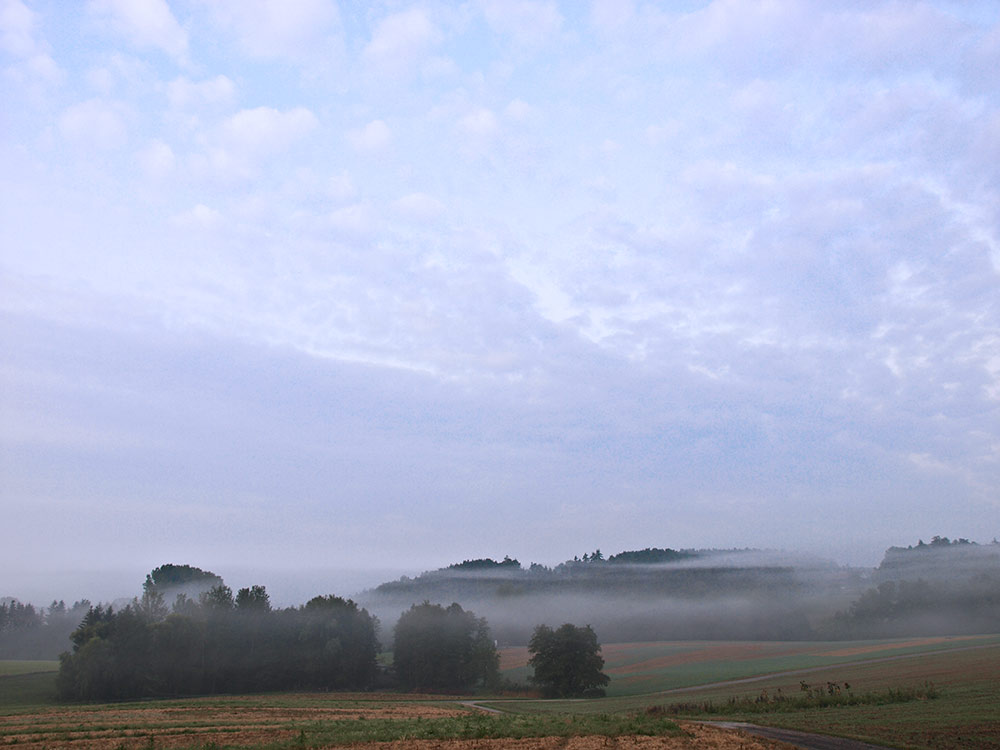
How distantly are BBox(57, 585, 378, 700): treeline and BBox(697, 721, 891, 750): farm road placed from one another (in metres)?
75.2

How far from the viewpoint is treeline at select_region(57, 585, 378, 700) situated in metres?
80.6

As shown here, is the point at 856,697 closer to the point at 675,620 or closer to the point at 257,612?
the point at 257,612

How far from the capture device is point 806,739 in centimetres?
2528

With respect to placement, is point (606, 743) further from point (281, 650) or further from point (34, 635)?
point (34, 635)

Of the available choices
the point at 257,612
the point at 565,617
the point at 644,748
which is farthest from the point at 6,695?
the point at 565,617

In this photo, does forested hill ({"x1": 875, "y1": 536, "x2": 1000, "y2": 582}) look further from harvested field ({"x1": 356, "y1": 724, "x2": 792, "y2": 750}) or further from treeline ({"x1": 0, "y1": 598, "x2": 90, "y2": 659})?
treeline ({"x1": 0, "y1": 598, "x2": 90, "y2": 659})

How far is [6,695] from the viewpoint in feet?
247

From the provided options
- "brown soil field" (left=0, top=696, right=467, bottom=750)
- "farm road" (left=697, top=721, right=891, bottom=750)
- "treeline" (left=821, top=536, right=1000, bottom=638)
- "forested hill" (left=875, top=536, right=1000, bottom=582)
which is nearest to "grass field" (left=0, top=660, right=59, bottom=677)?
"brown soil field" (left=0, top=696, right=467, bottom=750)

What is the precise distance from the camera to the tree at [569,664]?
270 ft

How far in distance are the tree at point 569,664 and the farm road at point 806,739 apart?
184 feet

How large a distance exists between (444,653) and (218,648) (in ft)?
97.8

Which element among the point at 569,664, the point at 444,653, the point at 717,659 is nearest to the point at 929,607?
the point at 717,659

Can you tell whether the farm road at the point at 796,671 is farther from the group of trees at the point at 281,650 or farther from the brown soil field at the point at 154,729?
the brown soil field at the point at 154,729

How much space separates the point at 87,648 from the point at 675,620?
11131 centimetres
